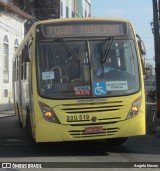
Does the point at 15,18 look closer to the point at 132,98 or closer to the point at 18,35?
the point at 18,35

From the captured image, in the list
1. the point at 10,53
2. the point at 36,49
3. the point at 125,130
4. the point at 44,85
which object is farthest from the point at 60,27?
the point at 10,53

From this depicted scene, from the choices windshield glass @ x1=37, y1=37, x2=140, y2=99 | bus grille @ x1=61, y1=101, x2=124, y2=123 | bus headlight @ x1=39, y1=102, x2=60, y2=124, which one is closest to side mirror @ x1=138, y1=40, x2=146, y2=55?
windshield glass @ x1=37, y1=37, x2=140, y2=99

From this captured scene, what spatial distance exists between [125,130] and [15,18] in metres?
24.9

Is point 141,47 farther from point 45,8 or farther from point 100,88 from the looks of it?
point 45,8

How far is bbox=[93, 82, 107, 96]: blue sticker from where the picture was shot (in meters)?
10.5

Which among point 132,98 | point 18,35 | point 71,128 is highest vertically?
point 18,35

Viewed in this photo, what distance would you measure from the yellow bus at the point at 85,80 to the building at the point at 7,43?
19294 millimetres

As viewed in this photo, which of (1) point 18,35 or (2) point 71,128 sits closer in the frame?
(2) point 71,128

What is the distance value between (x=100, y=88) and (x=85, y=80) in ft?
1.30

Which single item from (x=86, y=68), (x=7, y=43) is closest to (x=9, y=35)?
(x=7, y=43)

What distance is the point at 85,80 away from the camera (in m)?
10.6

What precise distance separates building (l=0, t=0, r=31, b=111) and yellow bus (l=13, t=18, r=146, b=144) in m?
19.3

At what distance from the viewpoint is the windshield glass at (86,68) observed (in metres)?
10.5

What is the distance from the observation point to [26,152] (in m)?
11.2
